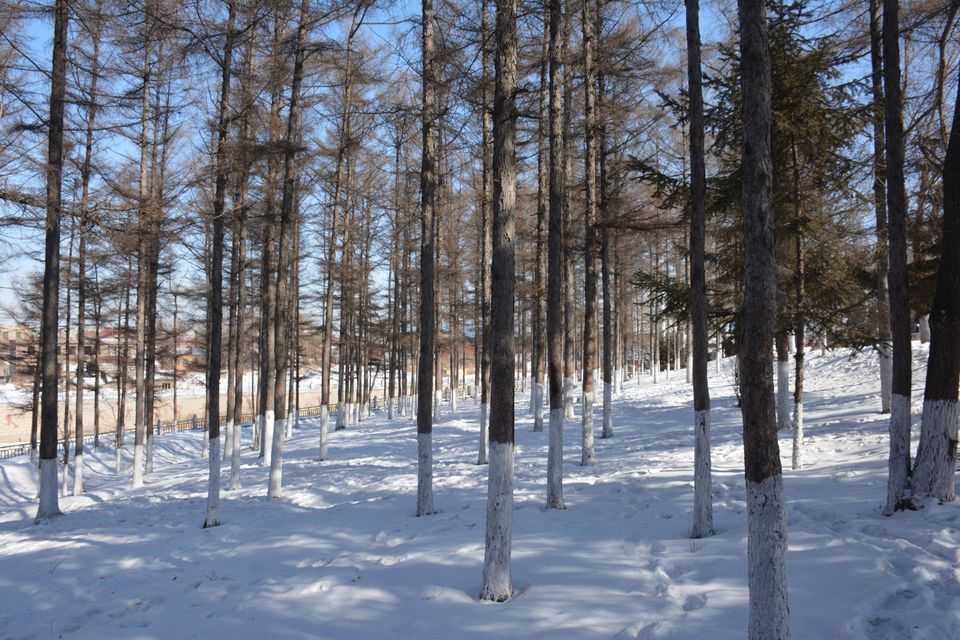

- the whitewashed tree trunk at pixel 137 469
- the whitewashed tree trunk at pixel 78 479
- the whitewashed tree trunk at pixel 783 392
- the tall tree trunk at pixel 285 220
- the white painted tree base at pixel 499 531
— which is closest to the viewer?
the white painted tree base at pixel 499 531

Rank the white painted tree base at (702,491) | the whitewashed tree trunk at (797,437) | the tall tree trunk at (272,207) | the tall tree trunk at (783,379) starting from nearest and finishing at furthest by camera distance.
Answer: the white painted tree base at (702,491) → the whitewashed tree trunk at (797,437) → the tall tree trunk at (272,207) → the tall tree trunk at (783,379)

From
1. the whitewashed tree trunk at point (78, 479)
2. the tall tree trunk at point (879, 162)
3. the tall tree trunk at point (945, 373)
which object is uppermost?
the tall tree trunk at point (879, 162)

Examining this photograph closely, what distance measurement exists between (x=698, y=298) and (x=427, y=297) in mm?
4412

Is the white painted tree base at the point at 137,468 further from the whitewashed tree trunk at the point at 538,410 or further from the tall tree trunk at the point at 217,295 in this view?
the whitewashed tree trunk at the point at 538,410

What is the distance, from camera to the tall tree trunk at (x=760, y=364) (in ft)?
11.1

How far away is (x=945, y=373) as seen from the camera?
19.6 feet

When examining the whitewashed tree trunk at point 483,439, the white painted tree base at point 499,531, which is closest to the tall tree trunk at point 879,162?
the white painted tree base at point 499,531

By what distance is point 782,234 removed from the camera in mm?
9125

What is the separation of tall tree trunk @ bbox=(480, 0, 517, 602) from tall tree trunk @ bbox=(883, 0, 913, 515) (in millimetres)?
4414

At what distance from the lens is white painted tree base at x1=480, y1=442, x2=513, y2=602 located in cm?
511

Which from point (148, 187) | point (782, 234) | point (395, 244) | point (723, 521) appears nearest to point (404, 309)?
point (395, 244)

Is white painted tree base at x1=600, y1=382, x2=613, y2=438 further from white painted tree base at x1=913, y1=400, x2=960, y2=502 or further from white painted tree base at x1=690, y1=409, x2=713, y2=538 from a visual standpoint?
white painted tree base at x1=913, y1=400, x2=960, y2=502

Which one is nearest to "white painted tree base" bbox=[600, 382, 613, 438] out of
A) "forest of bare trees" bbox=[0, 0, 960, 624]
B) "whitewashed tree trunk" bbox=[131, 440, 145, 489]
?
"forest of bare trees" bbox=[0, 0, 960, 624]

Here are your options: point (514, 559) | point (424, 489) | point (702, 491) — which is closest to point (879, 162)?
point (702, 491)
